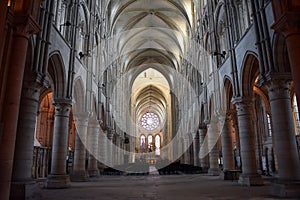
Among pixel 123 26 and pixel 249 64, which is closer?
pixel 249 64

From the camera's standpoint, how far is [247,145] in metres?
14.7

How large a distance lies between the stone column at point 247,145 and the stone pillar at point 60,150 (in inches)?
388

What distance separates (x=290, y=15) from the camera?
854cm

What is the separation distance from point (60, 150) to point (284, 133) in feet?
37.7

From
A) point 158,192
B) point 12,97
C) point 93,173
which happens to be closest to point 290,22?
point 158,192

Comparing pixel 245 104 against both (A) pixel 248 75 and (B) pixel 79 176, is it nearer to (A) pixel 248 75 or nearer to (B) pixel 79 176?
(A) pixel 248 75

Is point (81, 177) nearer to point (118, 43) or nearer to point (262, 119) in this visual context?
point (262, 119)

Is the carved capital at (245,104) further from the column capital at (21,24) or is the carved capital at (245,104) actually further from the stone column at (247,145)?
the column capital at (21,24)

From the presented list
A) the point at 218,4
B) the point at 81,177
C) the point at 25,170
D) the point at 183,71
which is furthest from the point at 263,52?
the point at 183,71

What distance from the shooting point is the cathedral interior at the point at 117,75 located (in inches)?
337

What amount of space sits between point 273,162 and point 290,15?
22164 millimetres

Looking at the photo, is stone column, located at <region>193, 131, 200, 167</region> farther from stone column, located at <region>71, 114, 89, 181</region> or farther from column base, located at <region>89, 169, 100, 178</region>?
stone column, located at <region>71, 114, 89, 181</region>

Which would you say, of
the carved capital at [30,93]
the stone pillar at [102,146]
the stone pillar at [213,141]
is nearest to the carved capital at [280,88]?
the carved capital at [30,93]

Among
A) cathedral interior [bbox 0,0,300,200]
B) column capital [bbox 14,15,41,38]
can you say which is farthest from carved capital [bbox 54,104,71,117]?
column capital [bbox 14,15,41,38]
